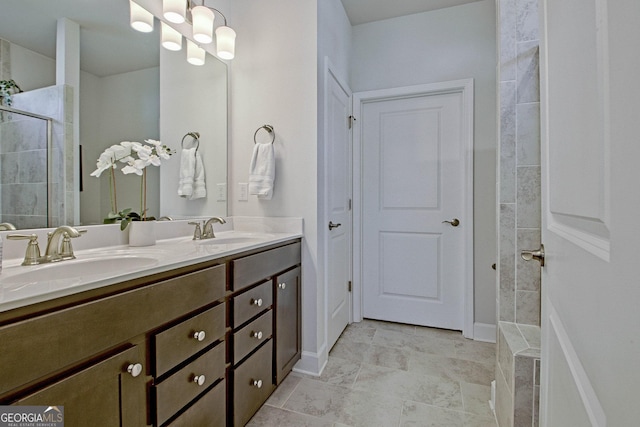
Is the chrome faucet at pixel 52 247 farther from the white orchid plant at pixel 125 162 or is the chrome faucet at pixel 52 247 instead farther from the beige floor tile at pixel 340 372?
the beige floor tile at pixel 340 372

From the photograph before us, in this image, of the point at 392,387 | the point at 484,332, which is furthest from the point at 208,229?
the point at 484,332

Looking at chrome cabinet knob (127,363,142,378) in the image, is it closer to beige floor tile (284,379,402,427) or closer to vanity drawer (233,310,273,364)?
vanity drawer (233,310,273,364)

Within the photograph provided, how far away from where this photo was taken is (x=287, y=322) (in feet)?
5.53

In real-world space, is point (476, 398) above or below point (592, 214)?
below

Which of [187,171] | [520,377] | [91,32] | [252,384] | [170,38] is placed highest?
[170,38]

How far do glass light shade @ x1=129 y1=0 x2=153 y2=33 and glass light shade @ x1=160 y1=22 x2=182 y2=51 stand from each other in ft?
0.27

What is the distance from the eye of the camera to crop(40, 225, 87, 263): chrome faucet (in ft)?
3.22

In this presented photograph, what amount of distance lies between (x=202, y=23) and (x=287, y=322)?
1.81m

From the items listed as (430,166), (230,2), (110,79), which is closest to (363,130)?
(430,166)

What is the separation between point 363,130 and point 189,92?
1.50 meters

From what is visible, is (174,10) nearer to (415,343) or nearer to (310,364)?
(310,364)

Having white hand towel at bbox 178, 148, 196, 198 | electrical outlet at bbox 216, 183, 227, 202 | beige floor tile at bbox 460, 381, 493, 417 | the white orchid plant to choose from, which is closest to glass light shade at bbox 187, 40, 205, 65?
white hand towel at bbox 178, 148, 196, 198

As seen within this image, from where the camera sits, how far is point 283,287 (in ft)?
5.38

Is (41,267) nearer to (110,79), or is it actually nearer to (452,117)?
(110,79)
